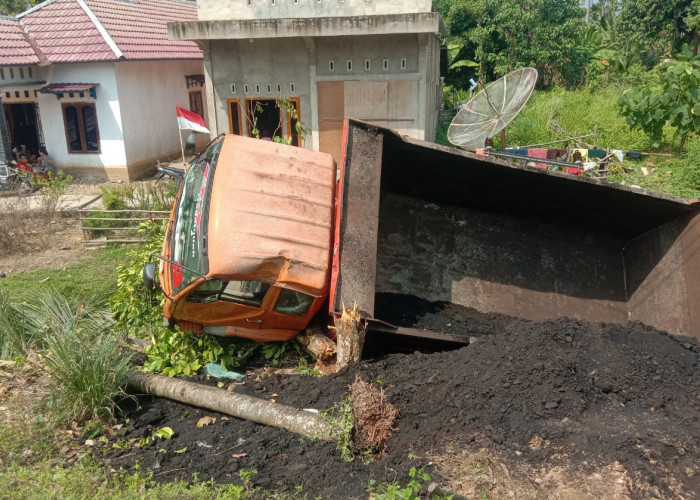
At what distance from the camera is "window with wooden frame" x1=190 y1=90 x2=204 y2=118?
59.9 ft

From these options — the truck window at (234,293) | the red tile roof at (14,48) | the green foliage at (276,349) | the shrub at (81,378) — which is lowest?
the green foliage at (276,349)

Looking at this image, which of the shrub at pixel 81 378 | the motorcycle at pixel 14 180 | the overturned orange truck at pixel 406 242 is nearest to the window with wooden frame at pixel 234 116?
the motorcycle at pixel 14 180

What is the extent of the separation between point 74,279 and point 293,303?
4278 mm

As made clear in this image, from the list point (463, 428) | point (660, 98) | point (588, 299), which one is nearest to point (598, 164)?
point (660, 98)

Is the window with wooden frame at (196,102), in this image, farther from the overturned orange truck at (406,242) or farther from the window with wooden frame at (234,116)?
the overturned orange truck at (406,242)

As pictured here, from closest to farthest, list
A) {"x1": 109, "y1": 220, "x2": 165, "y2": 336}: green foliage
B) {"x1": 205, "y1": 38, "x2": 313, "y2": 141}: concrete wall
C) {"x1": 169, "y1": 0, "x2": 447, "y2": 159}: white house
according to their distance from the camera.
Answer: {"x1": 109, "y1": 220, "x2": 165, "y2": 336}: green foliage < {"x1": 169, "y1": 0, "x2": 447, "y2": 159}: white house < {"x1": 205, "y1": 38, "x2": 313, "y2": 141}: concrete wall

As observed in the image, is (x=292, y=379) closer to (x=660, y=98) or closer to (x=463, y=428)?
(x=463, y=428)

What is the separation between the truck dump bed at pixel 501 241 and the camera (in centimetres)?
575

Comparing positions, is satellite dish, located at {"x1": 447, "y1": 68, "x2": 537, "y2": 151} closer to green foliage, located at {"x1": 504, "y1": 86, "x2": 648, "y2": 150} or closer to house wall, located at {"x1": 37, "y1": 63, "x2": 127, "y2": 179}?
green foliage, located at {"x1": 504, "y1": 86, "x2": 648, "y2": 150}

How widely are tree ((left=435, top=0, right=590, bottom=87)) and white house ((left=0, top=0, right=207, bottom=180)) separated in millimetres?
12364

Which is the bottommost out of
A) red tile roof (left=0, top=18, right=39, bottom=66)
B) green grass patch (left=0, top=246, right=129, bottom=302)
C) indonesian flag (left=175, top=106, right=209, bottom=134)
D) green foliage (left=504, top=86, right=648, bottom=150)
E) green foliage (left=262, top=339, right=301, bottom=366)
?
green foliage (left=262, top=339, right=301, bottom=366)

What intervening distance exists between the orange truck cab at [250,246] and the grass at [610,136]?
8664 mm

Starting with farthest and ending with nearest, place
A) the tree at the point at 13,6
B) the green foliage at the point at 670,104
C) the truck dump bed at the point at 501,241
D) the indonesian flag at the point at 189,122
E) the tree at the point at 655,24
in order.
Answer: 1. the tree at the point at 13,6
2. the tree at the point at 655,24
3. the green foliage at the point at 670,104
4. the indonesian flag at the point at 189,122
5. the truck dump bed at the point at 501,241

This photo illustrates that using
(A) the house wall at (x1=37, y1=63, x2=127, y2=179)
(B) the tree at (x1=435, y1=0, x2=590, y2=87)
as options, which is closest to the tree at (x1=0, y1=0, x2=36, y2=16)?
(A) the house wall at (x1=37, y1=63, x2=127, y2=179)
